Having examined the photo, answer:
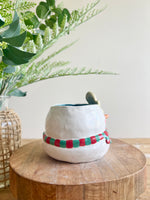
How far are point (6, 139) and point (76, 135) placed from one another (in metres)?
0.26

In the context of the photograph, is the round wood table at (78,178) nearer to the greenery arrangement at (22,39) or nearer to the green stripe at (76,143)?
the green stripe at (76,143)

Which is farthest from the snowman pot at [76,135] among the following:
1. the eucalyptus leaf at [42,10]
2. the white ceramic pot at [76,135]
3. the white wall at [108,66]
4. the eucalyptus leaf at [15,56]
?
the white wall at [108,66]

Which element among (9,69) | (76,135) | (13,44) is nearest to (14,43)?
(13,44)

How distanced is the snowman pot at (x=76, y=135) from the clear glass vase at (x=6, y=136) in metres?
0.18

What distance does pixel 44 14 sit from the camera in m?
0.70

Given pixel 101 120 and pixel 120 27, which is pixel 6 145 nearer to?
pixel 101 120

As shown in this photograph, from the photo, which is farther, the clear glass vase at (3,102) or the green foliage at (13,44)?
the clear glass vase at (3,102)

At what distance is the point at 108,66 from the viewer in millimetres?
1223

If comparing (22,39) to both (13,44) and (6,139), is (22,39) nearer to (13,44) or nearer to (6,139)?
(13,44)

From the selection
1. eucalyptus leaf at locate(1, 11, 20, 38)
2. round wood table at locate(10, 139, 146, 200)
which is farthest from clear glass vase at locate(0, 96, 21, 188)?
eucalyptus leaf at locate(1, 11, 20, 38)

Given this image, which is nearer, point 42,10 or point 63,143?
point 63,143

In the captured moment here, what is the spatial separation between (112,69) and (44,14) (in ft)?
2.11

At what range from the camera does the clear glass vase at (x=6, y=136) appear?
606 mm

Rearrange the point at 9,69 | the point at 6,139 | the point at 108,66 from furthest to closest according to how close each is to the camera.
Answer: the point at 108,66 < the point at 6,139 < the point at 9,69
